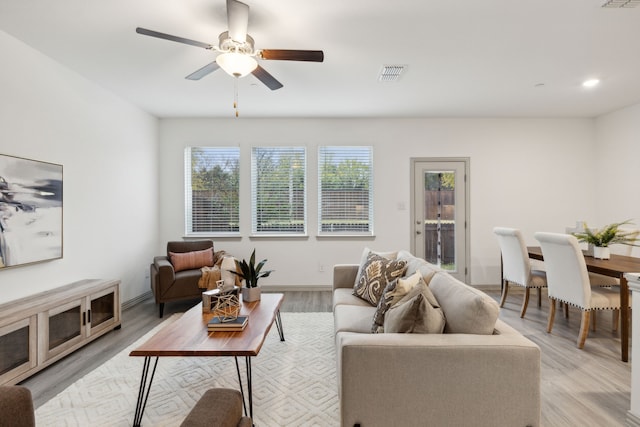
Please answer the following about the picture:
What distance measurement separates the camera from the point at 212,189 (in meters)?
5.25

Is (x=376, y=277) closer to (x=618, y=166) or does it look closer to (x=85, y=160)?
(x=85, y=160)

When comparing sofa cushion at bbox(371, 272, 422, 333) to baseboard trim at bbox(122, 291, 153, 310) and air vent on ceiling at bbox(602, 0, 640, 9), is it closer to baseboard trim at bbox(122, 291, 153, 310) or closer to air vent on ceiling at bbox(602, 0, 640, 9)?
air vent on ceiling at bbox(602, 0, 640, 9)

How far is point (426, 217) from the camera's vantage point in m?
5.27

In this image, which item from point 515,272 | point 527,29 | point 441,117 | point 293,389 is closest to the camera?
point 293,389

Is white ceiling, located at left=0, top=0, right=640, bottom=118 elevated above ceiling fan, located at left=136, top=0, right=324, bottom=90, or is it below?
above

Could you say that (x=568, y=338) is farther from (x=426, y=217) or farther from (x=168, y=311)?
(x=168, y=311)

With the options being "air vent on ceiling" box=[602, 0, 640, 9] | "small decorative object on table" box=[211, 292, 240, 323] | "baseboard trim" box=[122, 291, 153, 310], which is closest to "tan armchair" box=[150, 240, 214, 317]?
"baseboard trim" box=[122, 291, 153, 310]

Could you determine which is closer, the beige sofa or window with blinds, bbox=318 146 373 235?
the beige sofa

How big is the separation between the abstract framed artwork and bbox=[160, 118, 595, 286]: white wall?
2104 mm

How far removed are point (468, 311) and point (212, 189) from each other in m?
4.38

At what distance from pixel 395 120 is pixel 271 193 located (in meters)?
2.24

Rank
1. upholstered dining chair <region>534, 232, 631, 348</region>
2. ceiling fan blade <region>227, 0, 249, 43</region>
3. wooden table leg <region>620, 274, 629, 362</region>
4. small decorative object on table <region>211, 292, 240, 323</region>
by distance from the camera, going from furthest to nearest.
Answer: upholstered dining chair <region>534, 232, 631, 348</region> → wooden table leg <region>620, 274, 629, 362</region> → small decorative object on table <region>211, 292, 240, 323</region> → ceiling fan blade <region>227, 0, 249, 43</region>

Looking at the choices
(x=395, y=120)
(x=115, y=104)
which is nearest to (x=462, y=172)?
(x=395, y=120)

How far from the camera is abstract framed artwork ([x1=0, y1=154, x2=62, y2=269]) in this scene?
2.65 metres
